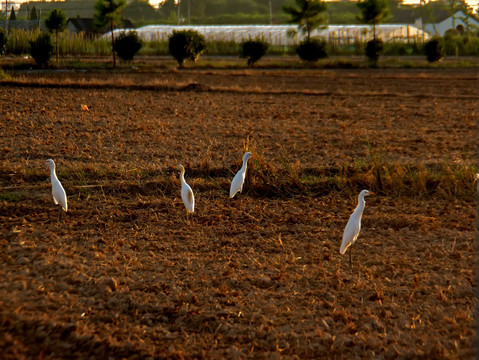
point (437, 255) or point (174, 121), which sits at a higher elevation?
point (174, 121)

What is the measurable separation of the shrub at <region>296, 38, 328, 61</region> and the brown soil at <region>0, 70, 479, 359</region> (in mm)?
19358

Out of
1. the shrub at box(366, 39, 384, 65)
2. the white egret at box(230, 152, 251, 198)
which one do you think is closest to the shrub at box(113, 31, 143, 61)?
the shrub at box(366, 39, 384, 65)

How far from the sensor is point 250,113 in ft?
42.0

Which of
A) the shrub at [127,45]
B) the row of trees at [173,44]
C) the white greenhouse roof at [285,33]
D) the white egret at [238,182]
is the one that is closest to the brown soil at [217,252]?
the white egret at [238,182]

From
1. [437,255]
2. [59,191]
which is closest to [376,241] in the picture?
[437,255]

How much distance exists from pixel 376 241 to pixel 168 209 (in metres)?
2.09

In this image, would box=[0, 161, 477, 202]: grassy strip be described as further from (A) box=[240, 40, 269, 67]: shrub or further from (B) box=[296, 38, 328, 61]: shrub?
(B) box=[296, 38, 328, 61]: shrub

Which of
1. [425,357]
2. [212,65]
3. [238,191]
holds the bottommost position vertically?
[425,357]

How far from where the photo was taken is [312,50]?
2991 cm

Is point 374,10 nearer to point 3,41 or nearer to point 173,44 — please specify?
point 173,44

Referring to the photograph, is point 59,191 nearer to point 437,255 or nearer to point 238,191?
point 238,191

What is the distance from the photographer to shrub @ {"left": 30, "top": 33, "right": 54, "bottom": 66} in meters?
23.8

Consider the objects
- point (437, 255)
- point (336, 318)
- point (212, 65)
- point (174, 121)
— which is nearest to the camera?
point (336, 318)

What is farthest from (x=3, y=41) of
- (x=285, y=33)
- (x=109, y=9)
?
(x=285, y=33)
